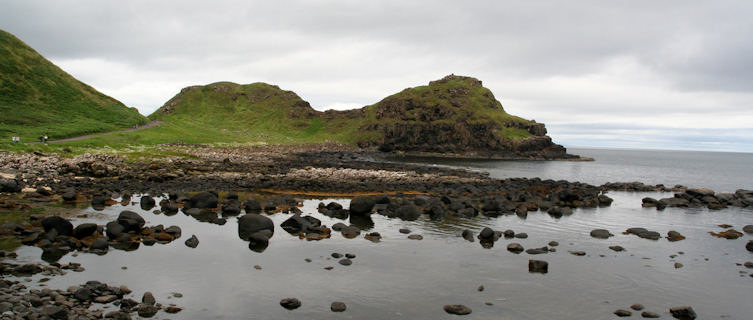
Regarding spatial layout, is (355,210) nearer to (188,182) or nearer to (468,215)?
(468,215)

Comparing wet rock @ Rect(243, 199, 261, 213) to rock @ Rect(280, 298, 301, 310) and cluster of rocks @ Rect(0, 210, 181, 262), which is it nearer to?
cluster of rocks @ Rect(0, 210, 181, 262)

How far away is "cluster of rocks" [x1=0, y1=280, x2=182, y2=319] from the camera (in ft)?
41.1

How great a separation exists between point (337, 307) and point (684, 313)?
44.0 ft

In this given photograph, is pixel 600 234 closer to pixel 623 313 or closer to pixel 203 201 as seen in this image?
pixel 623 313

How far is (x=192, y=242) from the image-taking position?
22.4 m

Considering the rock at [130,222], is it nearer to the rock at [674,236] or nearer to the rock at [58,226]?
the rock at [58,226]

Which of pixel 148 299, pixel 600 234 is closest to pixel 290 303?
pixel 148 299

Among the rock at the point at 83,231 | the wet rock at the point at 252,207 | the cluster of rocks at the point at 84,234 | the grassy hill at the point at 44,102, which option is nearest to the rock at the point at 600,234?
the wet rock at the point at 252,207

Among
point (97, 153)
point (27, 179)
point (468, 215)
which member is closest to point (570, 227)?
point (468, 215)

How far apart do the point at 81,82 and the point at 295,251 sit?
129817 mm

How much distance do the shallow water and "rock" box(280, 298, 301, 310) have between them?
0.69 ft

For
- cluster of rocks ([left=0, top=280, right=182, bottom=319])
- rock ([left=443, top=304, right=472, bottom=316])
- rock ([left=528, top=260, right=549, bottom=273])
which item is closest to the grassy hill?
cluster of rocks ([left=0, top=280, right=182, bottom=319])

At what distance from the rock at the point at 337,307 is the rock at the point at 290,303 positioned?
4.14 ft

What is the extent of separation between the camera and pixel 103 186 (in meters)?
39.1
